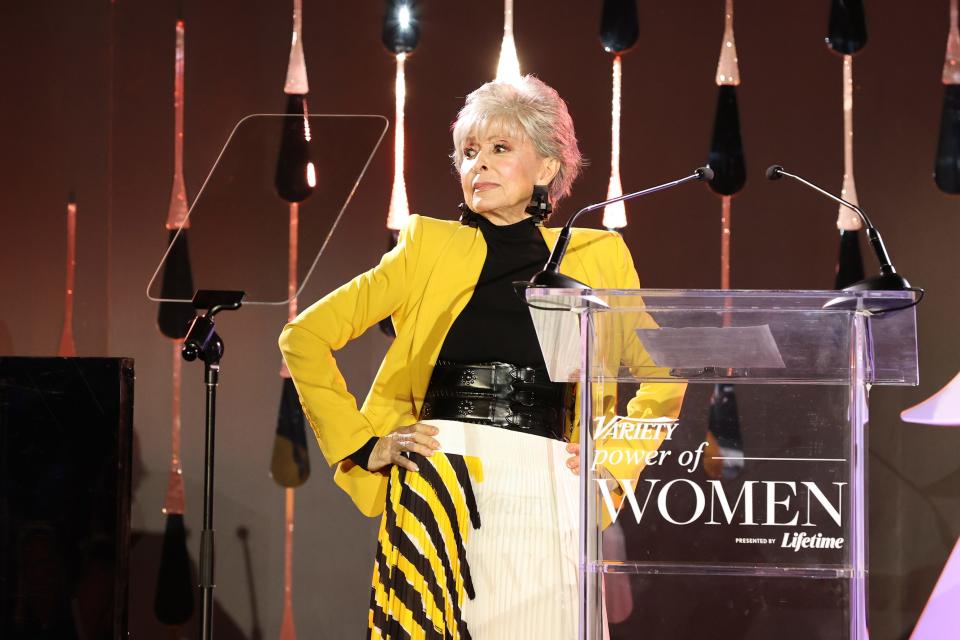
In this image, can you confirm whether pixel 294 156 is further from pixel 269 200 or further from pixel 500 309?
pixel 500 309

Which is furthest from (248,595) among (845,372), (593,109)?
(845,372)

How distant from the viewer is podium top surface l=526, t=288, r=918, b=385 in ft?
5.31

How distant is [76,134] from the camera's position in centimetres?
353

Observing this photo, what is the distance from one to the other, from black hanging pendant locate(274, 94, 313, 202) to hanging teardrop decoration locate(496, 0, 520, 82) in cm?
65

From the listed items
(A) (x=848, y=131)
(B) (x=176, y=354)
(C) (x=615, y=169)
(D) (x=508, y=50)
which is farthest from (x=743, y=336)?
(B) (x=176, y=354)

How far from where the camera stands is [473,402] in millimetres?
2203

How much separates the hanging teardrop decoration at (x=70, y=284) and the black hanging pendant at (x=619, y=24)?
72.3 inches

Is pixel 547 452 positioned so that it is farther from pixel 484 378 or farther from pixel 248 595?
pixel 248 595

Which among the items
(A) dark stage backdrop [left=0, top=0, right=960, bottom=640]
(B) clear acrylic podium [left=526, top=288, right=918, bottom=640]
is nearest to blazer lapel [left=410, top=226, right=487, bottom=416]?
→ (B) clear acrylic podium [left=526, top=288, right=918, bottom=640]

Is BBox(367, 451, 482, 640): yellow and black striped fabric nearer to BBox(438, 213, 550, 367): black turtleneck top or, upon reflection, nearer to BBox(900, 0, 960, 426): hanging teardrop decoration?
BBox(438, 213, 550, 367): black turtleneck top

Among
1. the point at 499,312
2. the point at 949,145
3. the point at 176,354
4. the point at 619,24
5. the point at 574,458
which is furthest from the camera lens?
the point at 176,354

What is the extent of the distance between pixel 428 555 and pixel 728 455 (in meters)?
0.74

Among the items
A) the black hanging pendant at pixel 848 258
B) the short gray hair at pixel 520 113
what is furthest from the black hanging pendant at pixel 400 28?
the black hanging pendant at pixel 848 258

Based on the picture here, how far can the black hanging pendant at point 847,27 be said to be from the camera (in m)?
3.28
